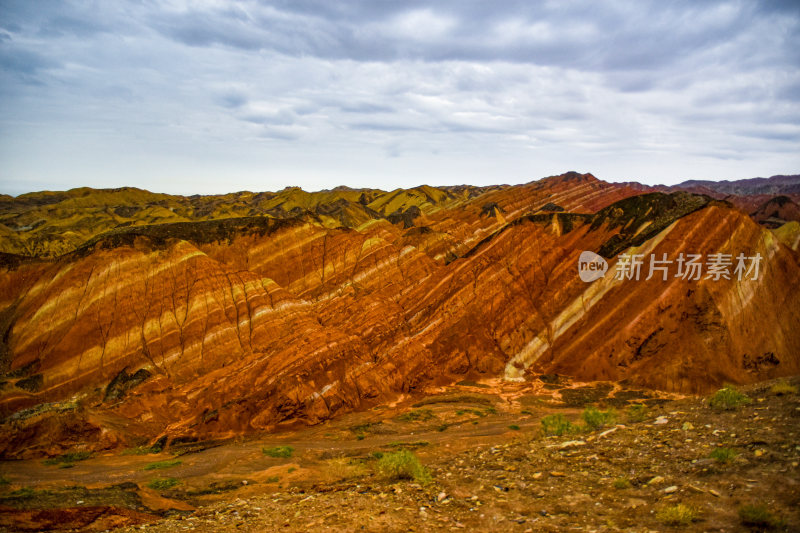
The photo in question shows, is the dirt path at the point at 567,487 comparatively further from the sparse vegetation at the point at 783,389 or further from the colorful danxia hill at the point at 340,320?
the colorful danxia hill at the point at 340,320

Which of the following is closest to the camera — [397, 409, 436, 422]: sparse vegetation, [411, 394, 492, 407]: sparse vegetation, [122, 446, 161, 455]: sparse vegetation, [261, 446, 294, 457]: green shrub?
[261, 446, 294, 457]: green shrub

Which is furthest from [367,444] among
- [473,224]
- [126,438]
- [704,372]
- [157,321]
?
[473,224]

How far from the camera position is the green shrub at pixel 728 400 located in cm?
1191

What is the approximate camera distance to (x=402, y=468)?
11820 millimetres

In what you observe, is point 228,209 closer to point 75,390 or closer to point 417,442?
point 75,390

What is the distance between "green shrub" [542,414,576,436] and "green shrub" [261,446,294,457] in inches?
488

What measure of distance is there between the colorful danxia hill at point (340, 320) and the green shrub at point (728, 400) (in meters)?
20.0

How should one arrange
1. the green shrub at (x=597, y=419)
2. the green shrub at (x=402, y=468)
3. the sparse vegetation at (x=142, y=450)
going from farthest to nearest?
1. the sparse vegetation at (x=142, y=450)
2. the green shrub at (x=597, y=419)
3. the green shrub at (x=402, y=468)

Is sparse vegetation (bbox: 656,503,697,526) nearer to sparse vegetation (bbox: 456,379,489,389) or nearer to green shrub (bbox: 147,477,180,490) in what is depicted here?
green shrub (bbox: 147,477,180,490)

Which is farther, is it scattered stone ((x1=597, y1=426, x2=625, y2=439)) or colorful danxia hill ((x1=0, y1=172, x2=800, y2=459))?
colorful danxia hill ((x1=0, y1=172, x2=800, y2=459))

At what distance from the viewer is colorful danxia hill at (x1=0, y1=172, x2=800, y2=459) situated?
29.0m
